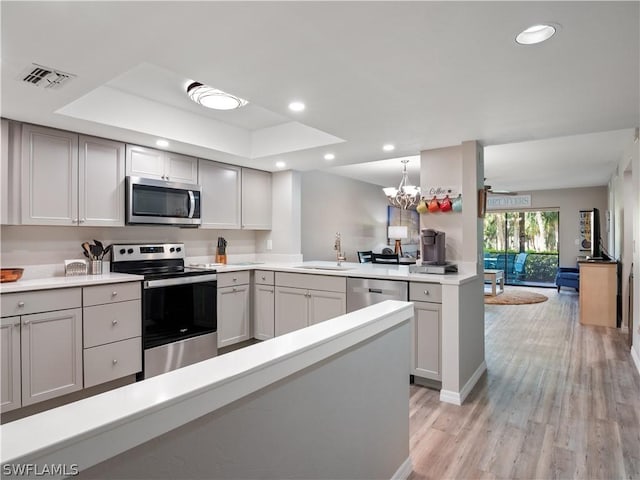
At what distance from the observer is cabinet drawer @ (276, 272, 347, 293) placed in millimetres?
3543

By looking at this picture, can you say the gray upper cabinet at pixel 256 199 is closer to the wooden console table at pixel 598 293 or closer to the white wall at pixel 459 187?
the white wall at pixel 459 187

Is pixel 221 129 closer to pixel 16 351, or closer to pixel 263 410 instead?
pixel 16 351

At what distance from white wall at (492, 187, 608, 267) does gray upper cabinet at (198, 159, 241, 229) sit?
8.00 meters

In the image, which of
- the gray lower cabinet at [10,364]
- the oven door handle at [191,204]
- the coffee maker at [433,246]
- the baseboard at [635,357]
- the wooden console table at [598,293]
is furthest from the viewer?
the wooden console table at [598,293]

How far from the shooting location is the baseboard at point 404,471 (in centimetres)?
188

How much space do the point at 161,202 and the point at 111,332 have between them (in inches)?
49.9

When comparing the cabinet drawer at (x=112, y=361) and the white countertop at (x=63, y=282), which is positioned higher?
the white countertop at (x=63, y=282)

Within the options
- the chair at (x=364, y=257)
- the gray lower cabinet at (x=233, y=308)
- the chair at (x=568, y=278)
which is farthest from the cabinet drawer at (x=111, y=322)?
the chair at (x=568, y=278)

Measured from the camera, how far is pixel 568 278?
8.21 metres

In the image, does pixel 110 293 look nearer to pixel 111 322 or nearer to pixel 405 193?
pixel 111 322

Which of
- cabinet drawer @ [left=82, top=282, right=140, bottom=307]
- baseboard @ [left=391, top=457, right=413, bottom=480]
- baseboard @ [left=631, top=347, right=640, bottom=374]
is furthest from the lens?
baseboard @ [left=631, top=347, right=640, bottom=374]

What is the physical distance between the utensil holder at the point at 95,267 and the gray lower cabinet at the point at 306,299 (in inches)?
64.5

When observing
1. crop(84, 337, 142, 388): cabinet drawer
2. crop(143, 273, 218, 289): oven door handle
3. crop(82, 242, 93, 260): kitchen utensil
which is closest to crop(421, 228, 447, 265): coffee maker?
crop(143, 273, 218, 289): oven door handle

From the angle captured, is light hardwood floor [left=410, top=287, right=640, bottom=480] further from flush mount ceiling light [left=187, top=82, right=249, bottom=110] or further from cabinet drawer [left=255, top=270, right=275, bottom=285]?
flush mount ceiling light [left=187, top=82, right=249, bottom=110]
